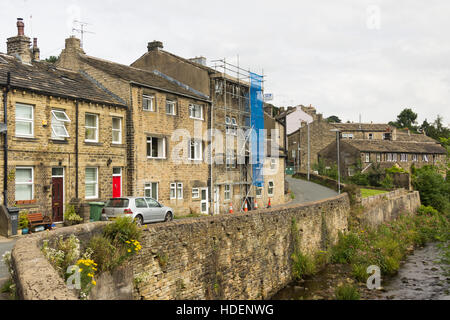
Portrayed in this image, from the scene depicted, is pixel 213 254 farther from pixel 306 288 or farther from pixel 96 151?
pixel 96 151

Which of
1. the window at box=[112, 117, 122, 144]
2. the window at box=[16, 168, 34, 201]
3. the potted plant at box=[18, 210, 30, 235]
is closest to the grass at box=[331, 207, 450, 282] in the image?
the window at box=[112, 117, 122, 144]

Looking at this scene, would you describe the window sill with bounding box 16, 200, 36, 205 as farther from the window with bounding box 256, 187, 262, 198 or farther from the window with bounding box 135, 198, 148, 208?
the window with bounding box 256, 187, 262, 198

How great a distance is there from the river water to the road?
56.0ft

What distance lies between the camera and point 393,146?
210ft

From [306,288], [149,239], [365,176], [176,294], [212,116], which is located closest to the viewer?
[149,239]

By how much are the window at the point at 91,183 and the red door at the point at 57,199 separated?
160 cm

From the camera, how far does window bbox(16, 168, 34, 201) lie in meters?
18.9

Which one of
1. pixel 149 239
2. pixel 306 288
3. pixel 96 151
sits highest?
pixel 96 151

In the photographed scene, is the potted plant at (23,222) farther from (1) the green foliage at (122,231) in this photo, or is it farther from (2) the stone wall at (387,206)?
(2) the stone wall at (387,206)

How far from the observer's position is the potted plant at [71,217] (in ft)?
66.5

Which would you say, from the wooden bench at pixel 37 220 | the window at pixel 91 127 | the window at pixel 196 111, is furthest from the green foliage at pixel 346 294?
the window at pixel 196 111

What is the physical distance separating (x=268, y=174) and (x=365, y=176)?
22.3 meters

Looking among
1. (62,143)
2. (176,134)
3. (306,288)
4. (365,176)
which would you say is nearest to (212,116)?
(176,134)
